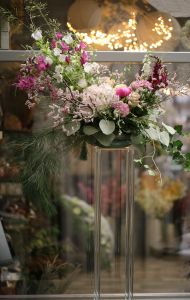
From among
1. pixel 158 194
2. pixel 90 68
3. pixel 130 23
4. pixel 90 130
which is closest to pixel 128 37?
pixel 130 23

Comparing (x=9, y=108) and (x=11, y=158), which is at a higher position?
(x=9, y=108)

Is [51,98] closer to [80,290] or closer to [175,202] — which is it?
[80,290]

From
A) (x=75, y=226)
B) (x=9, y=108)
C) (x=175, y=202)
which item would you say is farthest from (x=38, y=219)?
(x=175, y=202)

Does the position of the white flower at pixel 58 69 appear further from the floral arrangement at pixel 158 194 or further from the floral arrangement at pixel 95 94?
the floral arrangement at pixel 158 194

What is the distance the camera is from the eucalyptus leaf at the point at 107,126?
269 centimetres

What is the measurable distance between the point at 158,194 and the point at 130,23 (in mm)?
2111

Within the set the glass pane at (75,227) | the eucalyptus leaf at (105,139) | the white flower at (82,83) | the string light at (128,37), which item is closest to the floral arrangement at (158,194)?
the glass pane at (75,227)

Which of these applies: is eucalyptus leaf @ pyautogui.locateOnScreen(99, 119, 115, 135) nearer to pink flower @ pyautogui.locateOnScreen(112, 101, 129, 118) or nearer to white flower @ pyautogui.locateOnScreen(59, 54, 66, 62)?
pink flower @ pyautogui.locateOnScreen(112, 101, 129, 118)

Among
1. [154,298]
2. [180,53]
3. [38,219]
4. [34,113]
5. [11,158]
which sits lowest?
[154,298]

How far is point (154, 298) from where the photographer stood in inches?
132

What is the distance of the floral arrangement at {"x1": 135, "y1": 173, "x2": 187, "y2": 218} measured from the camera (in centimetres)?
486

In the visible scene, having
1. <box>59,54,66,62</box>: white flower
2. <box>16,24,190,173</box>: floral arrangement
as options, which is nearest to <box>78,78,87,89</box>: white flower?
<box>16,24,190,173</box>: floral arrangement

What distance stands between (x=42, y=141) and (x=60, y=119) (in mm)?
364

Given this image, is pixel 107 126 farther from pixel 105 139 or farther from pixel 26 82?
pixel 26 82
